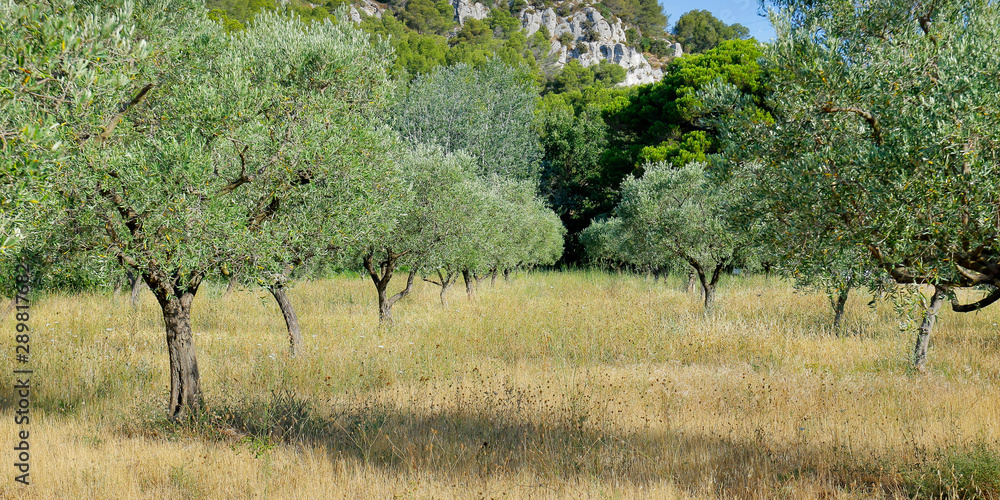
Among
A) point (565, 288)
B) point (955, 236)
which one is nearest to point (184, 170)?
point (955, 236)

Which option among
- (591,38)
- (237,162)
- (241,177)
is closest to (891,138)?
(241,177)

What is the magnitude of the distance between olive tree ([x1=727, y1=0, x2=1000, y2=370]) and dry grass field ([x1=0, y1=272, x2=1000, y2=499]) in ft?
10.3

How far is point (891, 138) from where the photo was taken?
5656mm

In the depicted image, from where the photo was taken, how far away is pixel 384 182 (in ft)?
39.1

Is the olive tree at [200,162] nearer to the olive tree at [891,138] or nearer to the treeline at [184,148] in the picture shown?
the treeline at [184,148]

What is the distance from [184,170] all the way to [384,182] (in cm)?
505

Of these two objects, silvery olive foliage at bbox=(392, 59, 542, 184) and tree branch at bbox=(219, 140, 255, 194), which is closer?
tree branch at bbox=(219, 140, 255, 194)

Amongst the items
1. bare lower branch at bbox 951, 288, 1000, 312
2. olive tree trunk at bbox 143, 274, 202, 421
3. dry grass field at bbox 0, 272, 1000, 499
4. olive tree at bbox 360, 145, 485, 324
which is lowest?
dry grass field at bbox 0, 272, 1000, 499

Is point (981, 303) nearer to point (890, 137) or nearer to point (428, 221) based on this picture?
point (890, 137)

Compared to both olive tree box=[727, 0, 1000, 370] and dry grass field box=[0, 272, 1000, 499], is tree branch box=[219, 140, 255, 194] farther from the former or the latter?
olive tree box=[727, 0, 1000, 370]

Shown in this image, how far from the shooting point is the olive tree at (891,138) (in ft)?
17.3

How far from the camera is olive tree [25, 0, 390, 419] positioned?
23.3ft

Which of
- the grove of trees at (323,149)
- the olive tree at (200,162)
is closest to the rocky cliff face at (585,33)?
the olive tree at (200,162)

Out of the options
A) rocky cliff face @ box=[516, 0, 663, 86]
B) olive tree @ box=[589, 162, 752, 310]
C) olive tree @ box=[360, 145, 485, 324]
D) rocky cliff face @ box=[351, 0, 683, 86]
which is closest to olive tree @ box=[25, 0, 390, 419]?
olive tree @ box=[360, 145, 485, 324]
